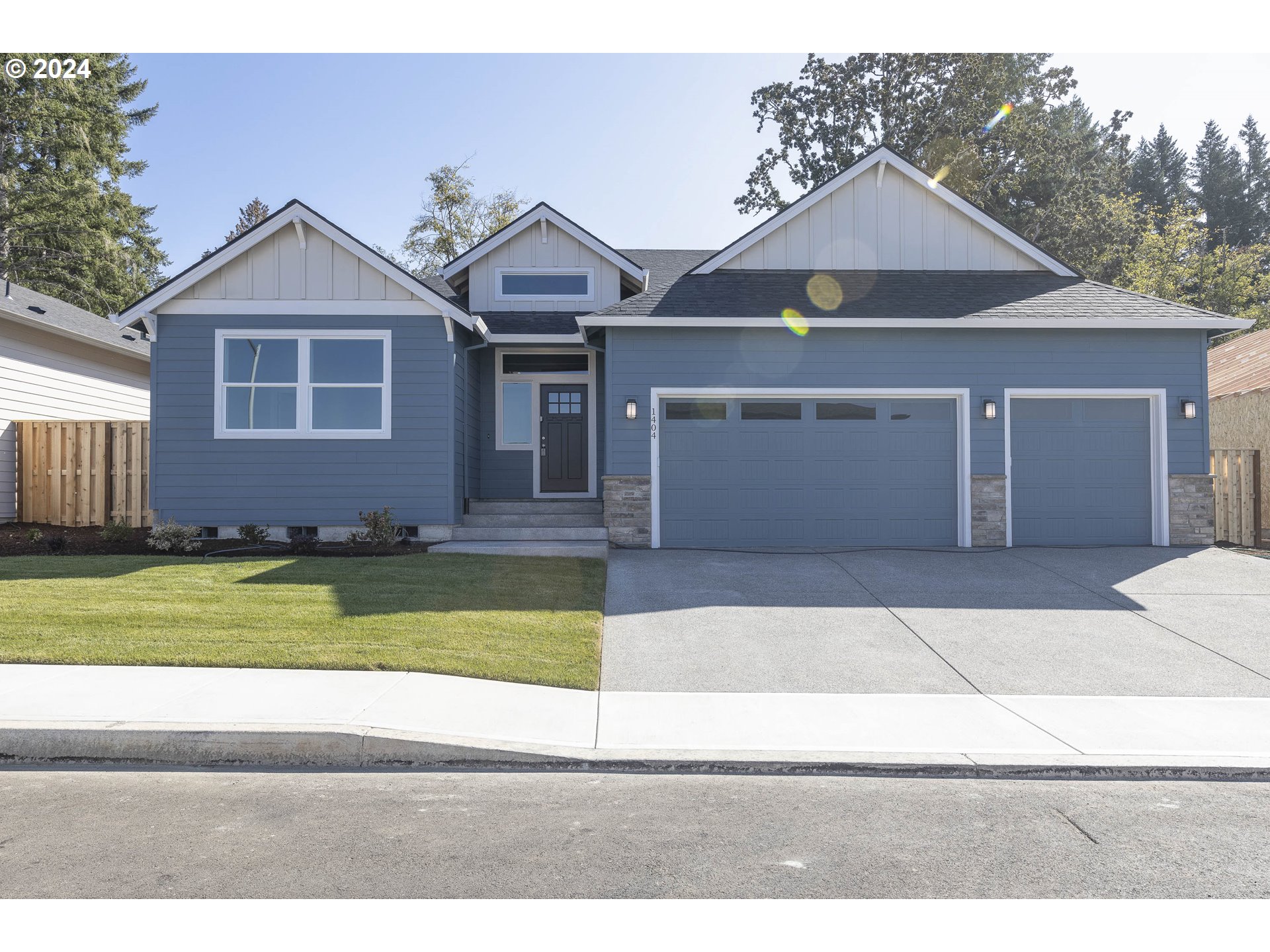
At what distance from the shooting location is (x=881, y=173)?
14.3 m

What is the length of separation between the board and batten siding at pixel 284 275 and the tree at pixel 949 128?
22.6 metres

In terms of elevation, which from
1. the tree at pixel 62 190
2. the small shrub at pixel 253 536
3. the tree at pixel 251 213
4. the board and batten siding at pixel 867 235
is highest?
the tree at pixel 251 213

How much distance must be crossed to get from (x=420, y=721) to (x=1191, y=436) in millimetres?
12766

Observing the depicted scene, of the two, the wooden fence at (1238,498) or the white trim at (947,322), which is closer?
the white trim at (947,322)

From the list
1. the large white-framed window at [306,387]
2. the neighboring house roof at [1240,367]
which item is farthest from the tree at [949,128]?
the large white-framed window at [306,387]

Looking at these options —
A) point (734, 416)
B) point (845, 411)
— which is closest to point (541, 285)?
point (734, 416)

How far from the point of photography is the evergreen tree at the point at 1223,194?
53812 millimetres

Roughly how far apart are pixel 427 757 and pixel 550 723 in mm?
853

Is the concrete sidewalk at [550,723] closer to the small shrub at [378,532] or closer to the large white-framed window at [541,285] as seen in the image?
the small shrub at [378,532]

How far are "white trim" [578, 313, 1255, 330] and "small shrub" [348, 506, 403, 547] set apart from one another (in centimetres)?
415

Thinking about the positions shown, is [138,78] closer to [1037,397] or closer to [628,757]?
[1037,397]

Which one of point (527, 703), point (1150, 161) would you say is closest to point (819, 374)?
point (527, 703)

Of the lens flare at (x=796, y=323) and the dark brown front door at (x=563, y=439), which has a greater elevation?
the lens flare at (x=796, y=323)

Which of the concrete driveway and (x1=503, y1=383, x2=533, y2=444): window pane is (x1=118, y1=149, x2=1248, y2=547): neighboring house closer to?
the concrete driveway
